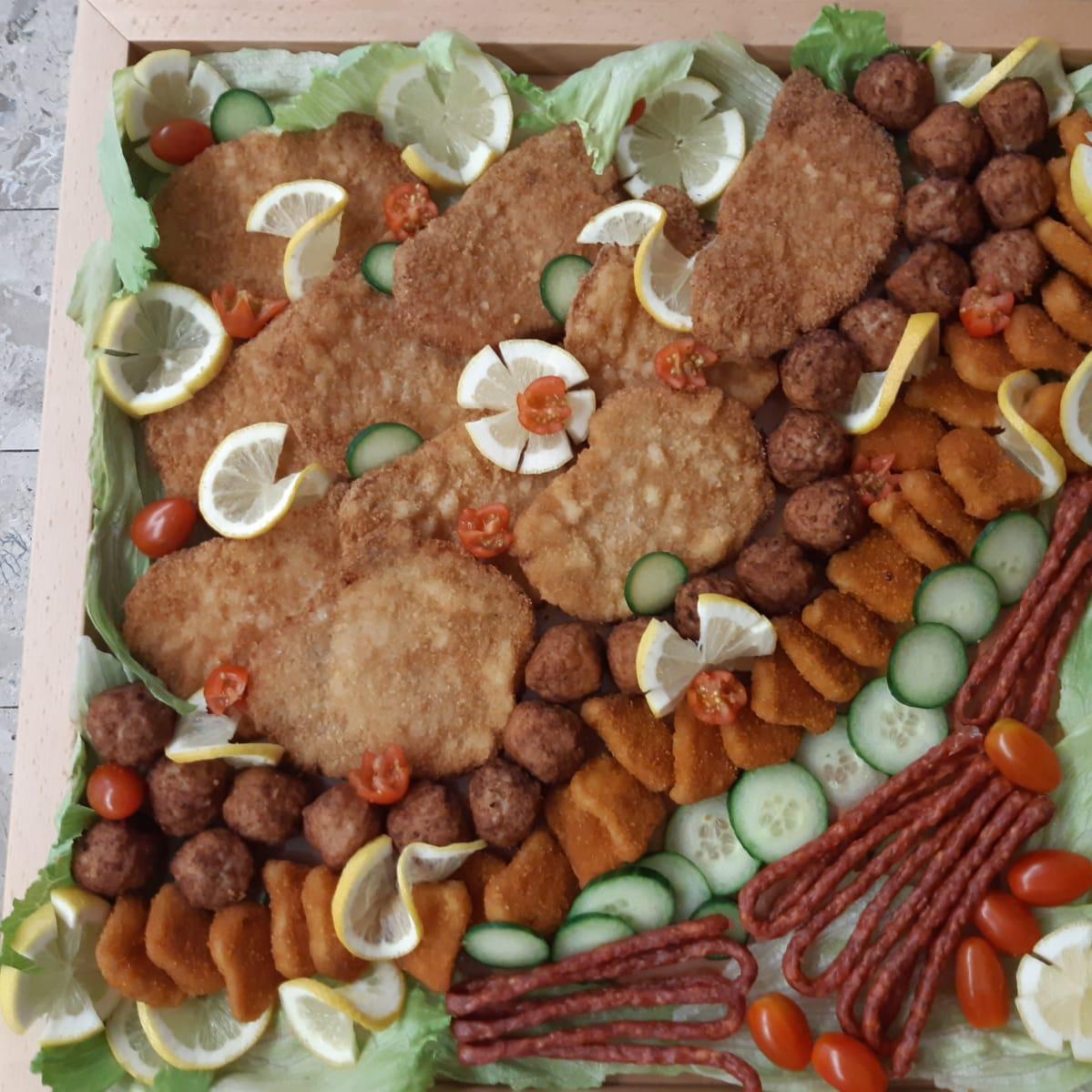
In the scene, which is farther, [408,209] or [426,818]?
[408,209]

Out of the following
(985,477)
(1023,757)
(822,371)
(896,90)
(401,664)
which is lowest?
(401,664)

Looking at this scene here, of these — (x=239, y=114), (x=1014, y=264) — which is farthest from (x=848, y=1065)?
(x=239, y=114)

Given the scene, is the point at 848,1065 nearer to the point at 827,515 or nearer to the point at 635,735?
the point at 635,735

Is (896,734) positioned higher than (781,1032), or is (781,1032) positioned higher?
(896,734)

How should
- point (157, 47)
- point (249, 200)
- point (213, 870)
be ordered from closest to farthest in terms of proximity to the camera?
1. point (213, 870)
2. point (249, 200)
3. point (157, 47)

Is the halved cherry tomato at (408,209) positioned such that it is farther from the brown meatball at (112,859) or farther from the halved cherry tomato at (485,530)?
the brown meatball at (112,859)

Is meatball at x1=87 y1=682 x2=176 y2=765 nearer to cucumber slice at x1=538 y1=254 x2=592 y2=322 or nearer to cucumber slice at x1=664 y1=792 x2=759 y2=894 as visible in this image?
cucumber slice at x1=664 y1=792 x2=759 y2=894
